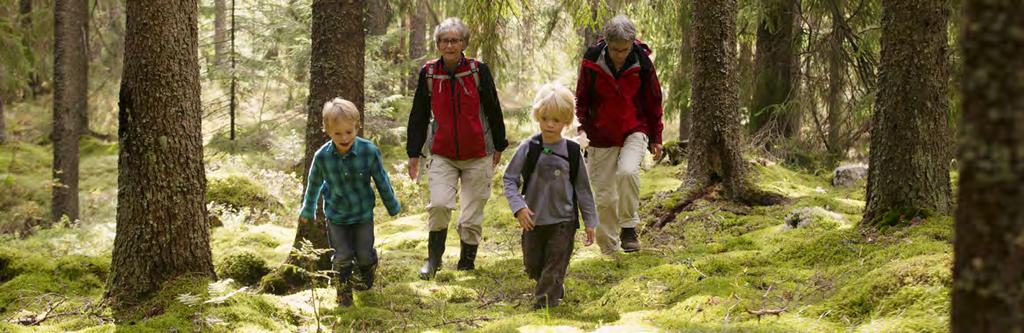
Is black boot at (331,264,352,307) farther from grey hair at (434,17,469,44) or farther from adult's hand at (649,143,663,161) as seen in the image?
adult's hand at (649,143,663,161)

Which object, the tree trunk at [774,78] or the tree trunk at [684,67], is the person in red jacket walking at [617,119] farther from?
the tree trunk at [774,78]

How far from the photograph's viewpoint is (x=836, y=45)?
11188 mm

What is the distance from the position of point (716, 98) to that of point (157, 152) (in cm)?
552

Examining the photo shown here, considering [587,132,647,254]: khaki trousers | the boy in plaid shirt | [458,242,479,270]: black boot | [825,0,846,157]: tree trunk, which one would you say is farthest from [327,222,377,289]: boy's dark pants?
[825,0,846,157]: tree trunk

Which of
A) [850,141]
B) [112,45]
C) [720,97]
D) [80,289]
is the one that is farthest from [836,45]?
[112,45]

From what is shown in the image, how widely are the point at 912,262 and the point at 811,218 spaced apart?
2.97 metres

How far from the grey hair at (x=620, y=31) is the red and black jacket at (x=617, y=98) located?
1.00 feet

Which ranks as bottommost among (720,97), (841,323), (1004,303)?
(841,323)

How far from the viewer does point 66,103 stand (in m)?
14.1

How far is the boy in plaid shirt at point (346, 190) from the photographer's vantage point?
552 centimetres

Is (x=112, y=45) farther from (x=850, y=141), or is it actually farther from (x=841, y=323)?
(x=841, y=323)

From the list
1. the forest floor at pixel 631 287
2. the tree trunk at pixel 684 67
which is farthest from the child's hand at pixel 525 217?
the tree trunk at pixel 684 67

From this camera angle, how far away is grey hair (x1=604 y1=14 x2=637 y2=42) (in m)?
6.52

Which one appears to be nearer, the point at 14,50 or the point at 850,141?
the point at 850,141
